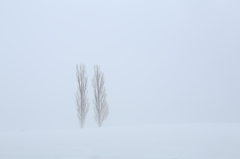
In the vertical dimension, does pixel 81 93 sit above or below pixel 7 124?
above

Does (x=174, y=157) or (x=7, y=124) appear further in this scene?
(x=7, y=124)

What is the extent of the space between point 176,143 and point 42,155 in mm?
4319

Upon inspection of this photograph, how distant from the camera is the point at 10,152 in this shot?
6.02 metres

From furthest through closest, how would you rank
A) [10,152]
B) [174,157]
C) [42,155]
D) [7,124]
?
[7,124], [10,152], [42,155], [174,157]

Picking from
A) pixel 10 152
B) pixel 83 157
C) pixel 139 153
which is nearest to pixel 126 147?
pixel 139 153

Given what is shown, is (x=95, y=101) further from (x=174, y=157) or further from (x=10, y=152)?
(x=174, y=157)

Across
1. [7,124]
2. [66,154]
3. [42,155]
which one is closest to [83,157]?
[66,154]

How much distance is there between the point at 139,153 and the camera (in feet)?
18.5

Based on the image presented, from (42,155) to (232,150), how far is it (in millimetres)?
5474

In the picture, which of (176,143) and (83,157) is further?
(176,143)

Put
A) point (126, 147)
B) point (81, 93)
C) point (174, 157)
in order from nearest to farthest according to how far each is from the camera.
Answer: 1. point (174, 157)
2. point (126, 147)
3. point (81, 93)

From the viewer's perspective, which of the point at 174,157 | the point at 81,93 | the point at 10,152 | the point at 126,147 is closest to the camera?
the point at 174,157

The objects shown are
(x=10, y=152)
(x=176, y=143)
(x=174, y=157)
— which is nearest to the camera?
(x=174, y=157)

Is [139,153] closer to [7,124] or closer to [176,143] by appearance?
[176,143]
